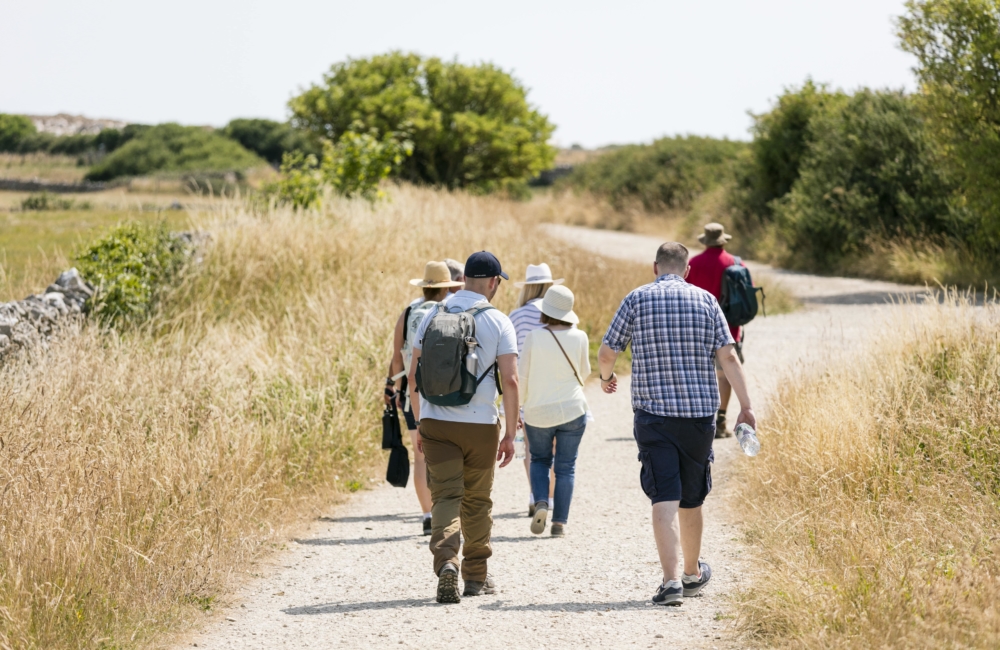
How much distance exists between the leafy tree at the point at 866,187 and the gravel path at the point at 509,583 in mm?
14128

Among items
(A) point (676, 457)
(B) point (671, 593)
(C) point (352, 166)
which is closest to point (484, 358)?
(A) point (676, 457)

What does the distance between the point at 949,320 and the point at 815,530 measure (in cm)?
388

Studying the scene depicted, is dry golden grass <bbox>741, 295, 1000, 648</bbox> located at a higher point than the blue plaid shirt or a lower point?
lower

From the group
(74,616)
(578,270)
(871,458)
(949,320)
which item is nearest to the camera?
(74,616)

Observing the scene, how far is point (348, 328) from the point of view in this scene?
11.2 m

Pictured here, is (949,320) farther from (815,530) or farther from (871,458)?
(815,530)

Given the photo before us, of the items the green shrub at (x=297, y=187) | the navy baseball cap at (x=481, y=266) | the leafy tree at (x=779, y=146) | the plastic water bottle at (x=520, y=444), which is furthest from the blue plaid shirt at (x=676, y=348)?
the leafy tree at (x=779, y=146)

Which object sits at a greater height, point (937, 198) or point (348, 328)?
point (937, 198)

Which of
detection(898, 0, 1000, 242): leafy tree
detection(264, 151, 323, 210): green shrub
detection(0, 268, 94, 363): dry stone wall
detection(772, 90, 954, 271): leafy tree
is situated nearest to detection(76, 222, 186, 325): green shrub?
detection(0, 268, 94, 363): dry stone wall

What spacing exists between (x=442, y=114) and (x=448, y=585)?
93.4ft

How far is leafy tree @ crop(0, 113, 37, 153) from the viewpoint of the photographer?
141 ft

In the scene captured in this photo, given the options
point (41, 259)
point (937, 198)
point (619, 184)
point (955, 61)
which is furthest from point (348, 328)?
point (619, 184)

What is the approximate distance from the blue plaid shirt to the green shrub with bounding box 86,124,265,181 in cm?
3931

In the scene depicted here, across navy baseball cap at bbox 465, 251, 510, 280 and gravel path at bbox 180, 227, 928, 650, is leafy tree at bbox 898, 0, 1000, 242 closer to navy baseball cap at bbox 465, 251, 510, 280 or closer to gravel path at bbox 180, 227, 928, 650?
gravel path at bbox 180, 227, 928, 650
